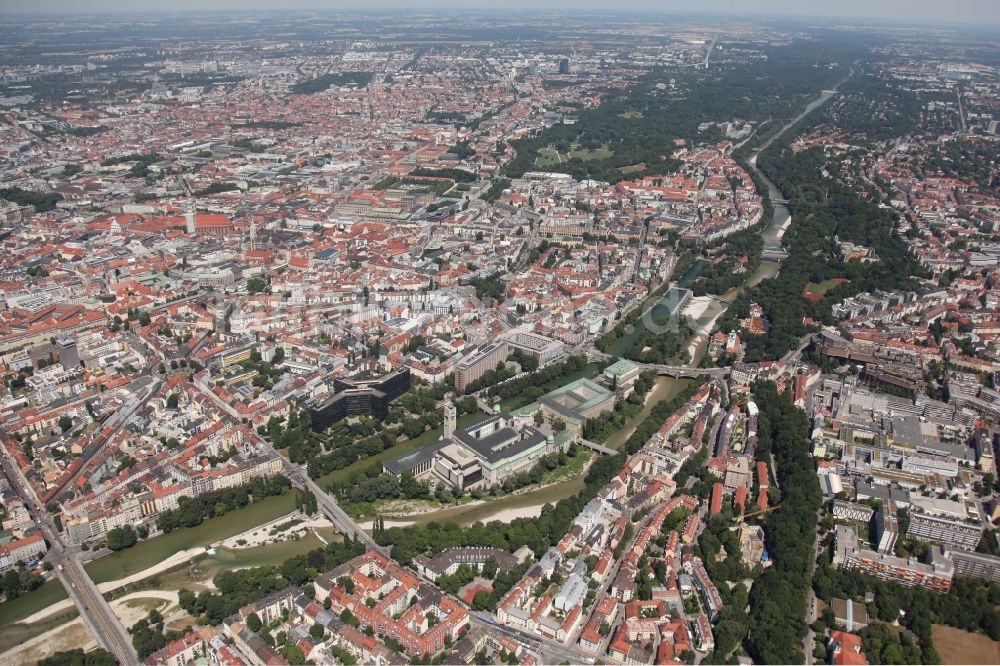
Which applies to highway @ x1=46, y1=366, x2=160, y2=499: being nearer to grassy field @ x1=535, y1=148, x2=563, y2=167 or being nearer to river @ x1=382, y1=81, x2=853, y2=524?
river @ x1=382, y1=81, x2=853, y2=524

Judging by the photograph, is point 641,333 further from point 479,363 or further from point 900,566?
point 900,566

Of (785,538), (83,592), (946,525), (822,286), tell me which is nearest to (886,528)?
(946,525)

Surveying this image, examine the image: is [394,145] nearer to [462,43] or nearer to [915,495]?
[915,495]

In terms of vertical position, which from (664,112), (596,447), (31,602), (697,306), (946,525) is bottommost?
(31,602)

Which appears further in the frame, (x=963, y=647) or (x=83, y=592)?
(x=83, y=592)

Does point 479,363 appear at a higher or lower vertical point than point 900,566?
higher

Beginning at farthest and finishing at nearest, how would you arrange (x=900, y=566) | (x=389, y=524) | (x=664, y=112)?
1. (x=664, y=112)
2. (x=389, y=524)
3. (x=900, y=566)
